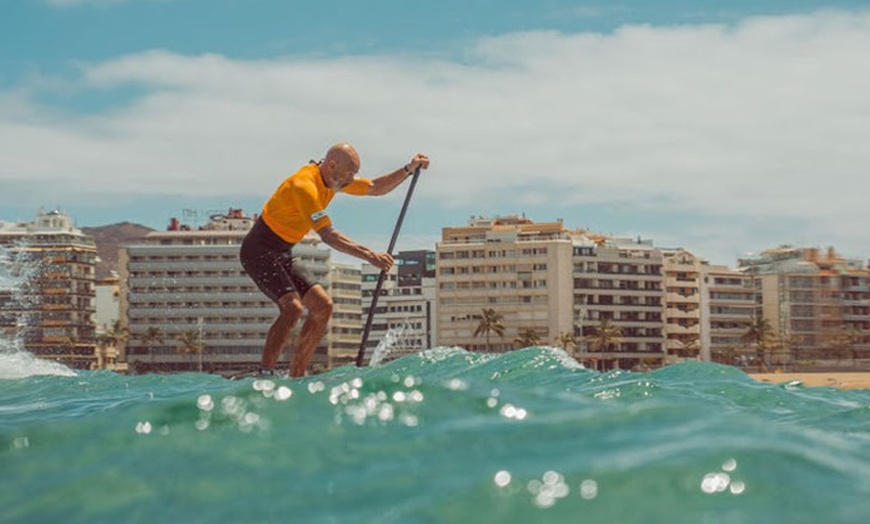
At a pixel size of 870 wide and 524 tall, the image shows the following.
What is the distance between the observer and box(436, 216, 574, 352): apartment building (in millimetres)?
153000

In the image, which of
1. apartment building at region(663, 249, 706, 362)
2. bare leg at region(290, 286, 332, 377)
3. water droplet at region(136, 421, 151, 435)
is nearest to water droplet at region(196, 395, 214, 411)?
water droplet at region(136, 421, 151, 435)

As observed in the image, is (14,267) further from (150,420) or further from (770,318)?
(150,420)

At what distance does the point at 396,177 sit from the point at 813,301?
6533 inches

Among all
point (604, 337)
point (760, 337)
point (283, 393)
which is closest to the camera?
point (283, 393)

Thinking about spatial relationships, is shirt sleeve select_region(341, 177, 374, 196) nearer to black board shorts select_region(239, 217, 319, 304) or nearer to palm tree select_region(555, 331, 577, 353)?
black board shorts select_region(239, 217, 319, 304)

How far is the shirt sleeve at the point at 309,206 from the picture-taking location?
9.71 metres

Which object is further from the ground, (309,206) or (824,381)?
(309,206)

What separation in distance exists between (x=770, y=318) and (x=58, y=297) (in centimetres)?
9327

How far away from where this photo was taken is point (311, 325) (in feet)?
33.2

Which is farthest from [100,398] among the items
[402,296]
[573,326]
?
[402,296]

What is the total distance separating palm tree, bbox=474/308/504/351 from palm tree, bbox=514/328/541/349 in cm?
220

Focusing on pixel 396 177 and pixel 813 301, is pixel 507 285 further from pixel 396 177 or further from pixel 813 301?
pixel 396 177

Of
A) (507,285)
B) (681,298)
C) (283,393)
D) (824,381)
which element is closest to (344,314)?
(507,285)

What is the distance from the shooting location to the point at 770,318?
553ft
